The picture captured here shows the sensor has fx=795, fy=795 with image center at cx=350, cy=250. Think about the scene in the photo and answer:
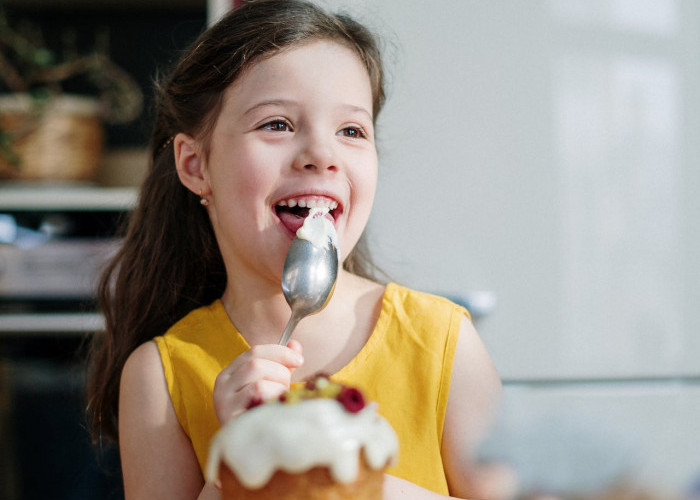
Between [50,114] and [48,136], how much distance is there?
56 millimetres

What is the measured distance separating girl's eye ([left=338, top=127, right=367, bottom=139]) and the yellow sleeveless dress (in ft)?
0.64

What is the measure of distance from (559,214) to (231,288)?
0.48m

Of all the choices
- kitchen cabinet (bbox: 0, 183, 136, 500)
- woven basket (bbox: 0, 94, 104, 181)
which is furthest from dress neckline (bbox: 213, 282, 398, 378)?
woven basket (bbox: 0, 94, 104, 181)

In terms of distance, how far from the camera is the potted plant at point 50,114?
2.00m

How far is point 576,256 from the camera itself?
44.7 inches

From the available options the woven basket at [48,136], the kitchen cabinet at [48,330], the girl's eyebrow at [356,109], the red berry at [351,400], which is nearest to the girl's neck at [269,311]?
the girl's eyebrow at [356,109]

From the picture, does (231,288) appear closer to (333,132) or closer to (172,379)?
(172,379)

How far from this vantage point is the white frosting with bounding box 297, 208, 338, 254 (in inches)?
30.8

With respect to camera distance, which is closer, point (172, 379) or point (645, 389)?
point (172, 379)

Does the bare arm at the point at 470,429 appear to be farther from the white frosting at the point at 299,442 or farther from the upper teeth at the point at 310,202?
the white frosting at the point at 299,442

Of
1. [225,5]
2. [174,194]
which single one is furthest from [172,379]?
[225,5]

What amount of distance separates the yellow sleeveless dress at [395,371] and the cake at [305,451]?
0.34 metres

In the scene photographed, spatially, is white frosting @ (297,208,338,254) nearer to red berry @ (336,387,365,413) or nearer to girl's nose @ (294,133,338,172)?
girl's nose @ (294,133,338,172)

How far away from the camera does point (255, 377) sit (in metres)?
0.65
